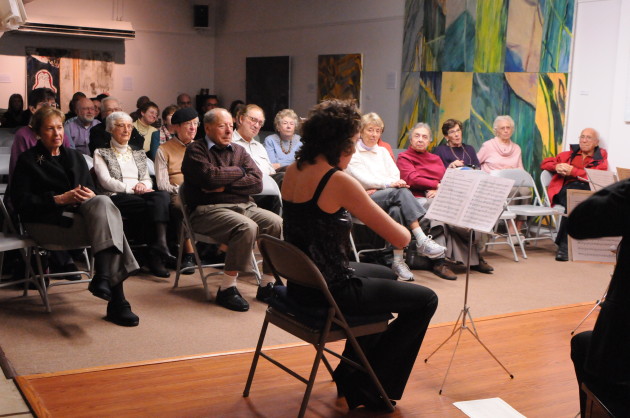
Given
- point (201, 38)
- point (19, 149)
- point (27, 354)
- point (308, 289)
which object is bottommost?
point (27, 354)

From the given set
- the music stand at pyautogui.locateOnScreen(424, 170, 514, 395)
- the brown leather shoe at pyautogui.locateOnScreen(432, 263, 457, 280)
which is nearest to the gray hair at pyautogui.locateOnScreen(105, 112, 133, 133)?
the brown leather shoe at pyautogui.locateOnScreen(432, 263, 457, 280)

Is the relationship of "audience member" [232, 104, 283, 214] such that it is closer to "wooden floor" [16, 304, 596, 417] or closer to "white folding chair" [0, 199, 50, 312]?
"white folding chair" [0, 199, 50, 312]

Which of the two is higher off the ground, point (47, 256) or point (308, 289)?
point (308, 289)

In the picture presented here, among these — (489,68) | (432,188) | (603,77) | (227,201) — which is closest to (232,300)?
(227,201)

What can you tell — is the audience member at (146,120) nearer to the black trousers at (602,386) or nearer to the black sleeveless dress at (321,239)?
the black sleeveless dress at (321,239)

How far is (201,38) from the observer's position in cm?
1366

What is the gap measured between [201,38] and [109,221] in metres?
9.93

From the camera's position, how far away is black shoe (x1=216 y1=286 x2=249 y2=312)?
4707 millimetres

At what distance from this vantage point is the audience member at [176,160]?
18.6 feet

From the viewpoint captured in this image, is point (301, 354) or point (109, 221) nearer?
point (301, 354)

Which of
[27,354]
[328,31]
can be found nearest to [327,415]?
[27,354]

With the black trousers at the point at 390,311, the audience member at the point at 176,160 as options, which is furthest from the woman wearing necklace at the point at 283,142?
the black trousers at the point at 390,311

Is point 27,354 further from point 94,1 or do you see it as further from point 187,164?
point 94,1

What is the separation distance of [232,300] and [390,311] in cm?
188
